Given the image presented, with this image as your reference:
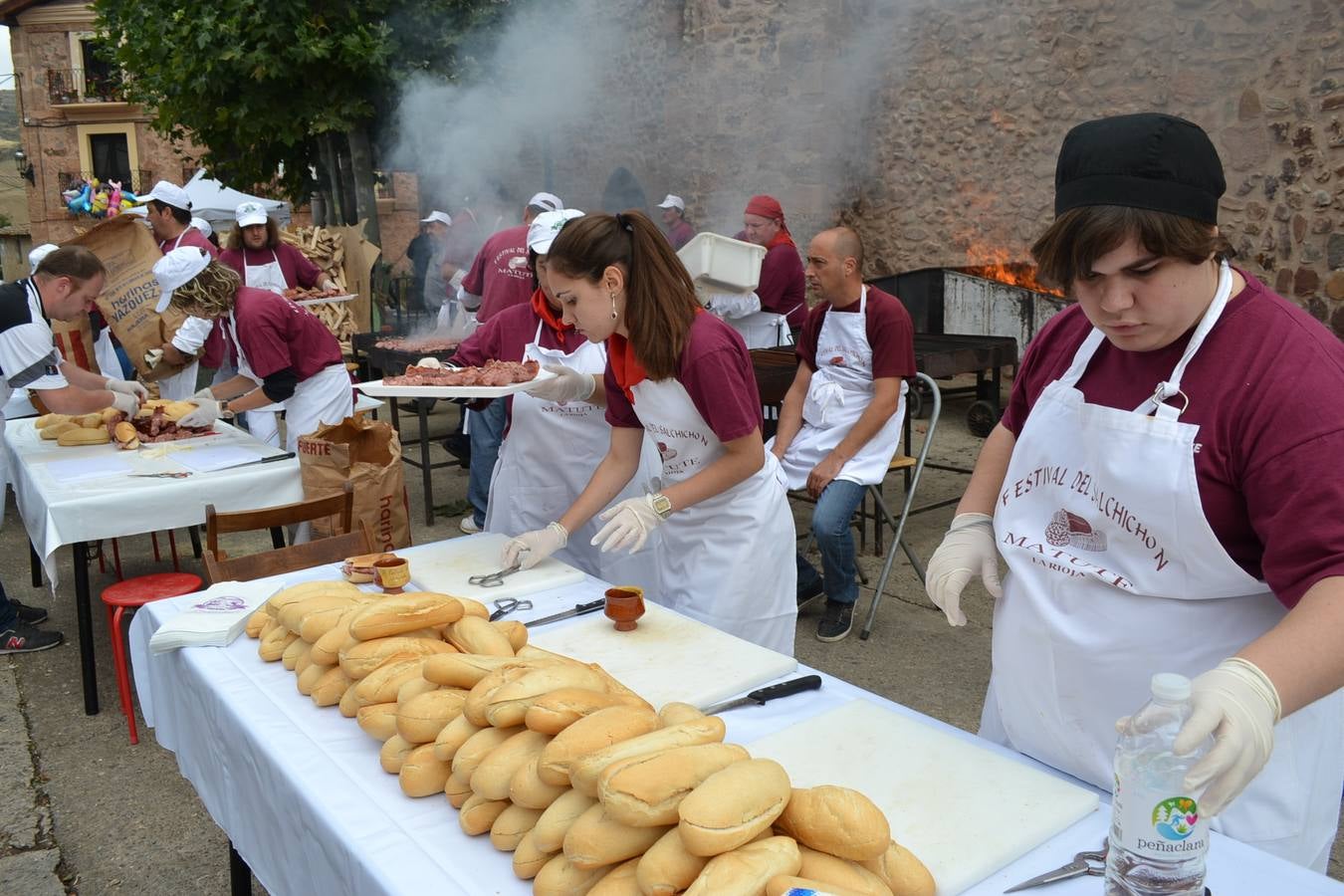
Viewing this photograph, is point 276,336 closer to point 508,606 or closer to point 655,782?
point 508,606

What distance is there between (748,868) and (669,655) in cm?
93

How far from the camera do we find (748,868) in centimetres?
108

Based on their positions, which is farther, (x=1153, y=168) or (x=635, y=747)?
(x=1153, y=168)

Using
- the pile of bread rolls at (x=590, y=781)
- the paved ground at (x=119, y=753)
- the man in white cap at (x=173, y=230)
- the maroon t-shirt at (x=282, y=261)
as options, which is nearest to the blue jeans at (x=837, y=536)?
the paved ground at (x=119, y=753)

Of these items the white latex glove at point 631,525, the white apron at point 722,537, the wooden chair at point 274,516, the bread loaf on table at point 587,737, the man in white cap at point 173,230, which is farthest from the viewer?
the man in white cap at point 173,230

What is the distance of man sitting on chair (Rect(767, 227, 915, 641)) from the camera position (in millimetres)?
4441

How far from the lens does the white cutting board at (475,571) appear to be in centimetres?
245

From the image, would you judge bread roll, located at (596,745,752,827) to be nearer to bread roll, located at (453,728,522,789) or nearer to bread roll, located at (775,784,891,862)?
bread roll, located at (775,784,891,862)

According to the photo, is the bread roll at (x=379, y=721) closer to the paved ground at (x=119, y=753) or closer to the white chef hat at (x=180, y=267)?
the paved ground at (x=119, y=753)

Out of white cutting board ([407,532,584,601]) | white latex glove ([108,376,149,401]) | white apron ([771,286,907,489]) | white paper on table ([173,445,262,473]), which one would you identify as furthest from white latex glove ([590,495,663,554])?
white latex glove ([108,376,149,401])

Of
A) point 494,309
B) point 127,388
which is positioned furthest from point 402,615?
point 494,309

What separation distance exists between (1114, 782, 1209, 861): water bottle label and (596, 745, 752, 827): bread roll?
0.45 m

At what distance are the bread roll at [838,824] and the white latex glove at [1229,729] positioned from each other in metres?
0.37

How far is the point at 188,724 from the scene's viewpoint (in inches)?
87.7
